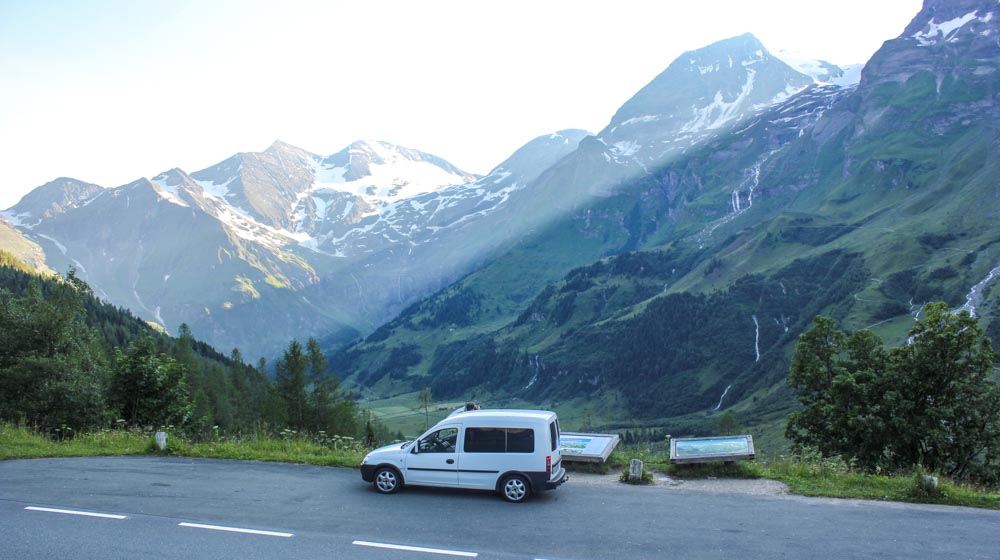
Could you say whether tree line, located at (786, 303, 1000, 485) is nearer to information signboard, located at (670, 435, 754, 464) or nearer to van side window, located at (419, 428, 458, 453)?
information signboard, located at (670, 435, 754, 464)

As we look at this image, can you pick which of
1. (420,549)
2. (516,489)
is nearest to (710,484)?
(516,489)

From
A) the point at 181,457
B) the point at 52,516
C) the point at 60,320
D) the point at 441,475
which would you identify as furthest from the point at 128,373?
the point at 441,475

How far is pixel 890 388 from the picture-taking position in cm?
3444

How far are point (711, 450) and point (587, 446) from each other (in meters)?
4.73

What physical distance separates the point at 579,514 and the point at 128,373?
35.7 metres

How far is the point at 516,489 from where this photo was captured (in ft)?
64.7

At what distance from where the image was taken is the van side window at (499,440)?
19.8 meters

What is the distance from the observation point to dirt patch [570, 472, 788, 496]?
2095 centimetres

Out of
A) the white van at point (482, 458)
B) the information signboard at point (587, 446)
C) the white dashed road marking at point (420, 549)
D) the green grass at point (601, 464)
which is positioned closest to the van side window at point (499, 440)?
the white van at point (482, 458)

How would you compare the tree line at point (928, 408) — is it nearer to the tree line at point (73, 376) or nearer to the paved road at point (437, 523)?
the paved road at point (437, 523)

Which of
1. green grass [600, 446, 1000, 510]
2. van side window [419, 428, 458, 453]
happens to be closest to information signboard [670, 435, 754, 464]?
green grass [600, 446, 1000, 510]

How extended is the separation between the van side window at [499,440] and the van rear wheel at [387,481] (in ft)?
8.99

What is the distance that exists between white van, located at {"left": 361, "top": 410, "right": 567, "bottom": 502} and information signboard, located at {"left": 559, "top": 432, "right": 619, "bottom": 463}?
2933mm

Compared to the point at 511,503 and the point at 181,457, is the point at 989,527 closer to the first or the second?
the point at 511,503
